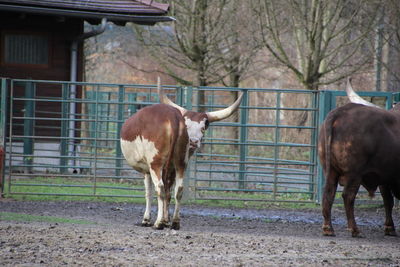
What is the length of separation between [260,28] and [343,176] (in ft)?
36.3

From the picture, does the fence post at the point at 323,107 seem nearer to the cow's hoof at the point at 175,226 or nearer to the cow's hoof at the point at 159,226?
the cow's hoof at the point at 175,226

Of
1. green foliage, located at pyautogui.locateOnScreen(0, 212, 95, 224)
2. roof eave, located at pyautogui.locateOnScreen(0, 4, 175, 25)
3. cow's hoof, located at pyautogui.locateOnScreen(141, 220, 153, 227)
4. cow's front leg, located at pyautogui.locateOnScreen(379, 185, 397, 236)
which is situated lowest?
green foliage, located at pyautogui.locateOnScreen(0, 212, 95, 224)

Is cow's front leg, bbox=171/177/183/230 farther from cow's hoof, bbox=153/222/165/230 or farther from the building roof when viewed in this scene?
the building roof

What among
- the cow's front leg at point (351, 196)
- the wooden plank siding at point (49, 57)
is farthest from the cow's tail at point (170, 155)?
the wooden plank siding at point (49, 57)

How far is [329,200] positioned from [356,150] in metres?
0.83

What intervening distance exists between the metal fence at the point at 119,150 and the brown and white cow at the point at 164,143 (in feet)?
6.24

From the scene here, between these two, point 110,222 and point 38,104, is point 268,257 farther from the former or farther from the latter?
point 38,104

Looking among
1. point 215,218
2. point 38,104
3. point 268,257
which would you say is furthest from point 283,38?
point 268,257

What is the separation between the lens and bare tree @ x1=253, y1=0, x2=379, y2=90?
20484mm

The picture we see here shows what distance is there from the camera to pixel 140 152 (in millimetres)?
11125

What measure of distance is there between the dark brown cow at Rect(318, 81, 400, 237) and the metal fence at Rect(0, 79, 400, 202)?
3193 millimetres

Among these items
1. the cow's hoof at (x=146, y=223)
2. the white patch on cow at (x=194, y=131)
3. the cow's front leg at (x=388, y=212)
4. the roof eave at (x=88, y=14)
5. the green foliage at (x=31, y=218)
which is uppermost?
the roof eave at (x=88, y=14)

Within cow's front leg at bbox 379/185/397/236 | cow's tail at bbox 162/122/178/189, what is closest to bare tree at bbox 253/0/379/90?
cow's front leg at bbox 379/185/397/236

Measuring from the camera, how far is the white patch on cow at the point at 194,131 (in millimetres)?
11000
